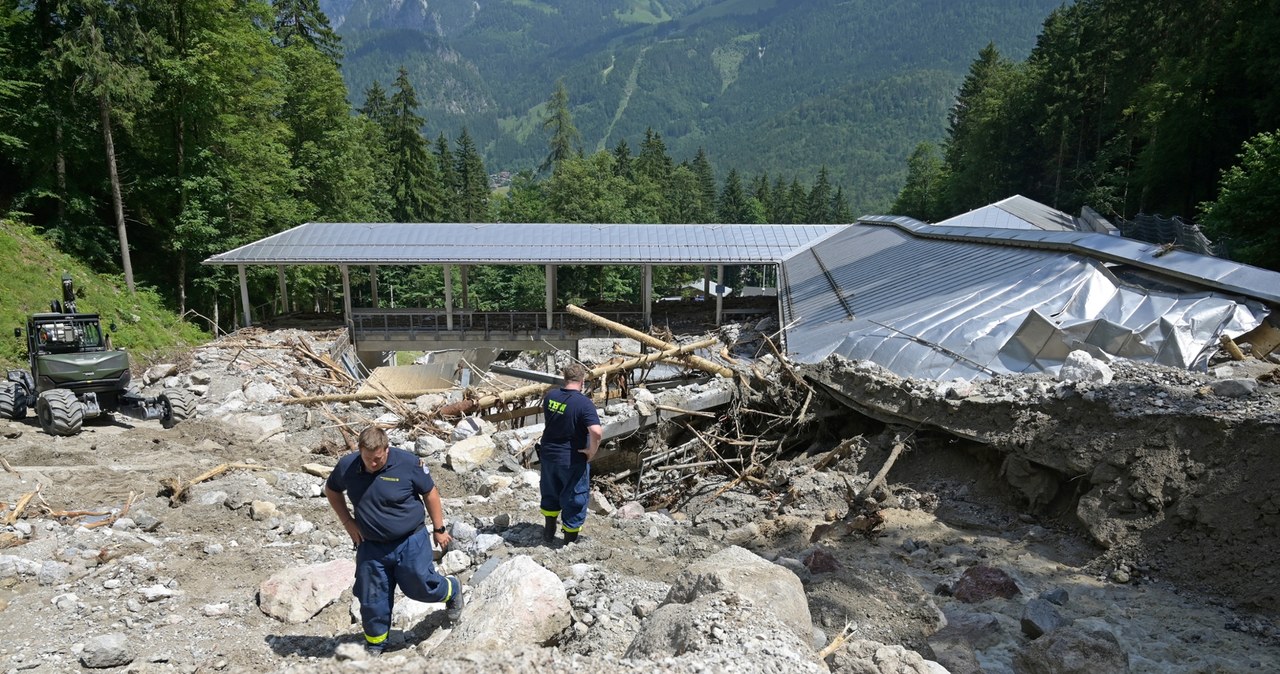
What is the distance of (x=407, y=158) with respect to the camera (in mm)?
45875

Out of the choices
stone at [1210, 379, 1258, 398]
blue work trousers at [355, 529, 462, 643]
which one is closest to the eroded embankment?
stone at [1210, 379, 1258, 398]

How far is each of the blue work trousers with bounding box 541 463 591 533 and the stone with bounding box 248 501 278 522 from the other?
2966 mm

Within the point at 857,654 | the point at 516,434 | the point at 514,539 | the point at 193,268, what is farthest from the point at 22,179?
the point at 857,654

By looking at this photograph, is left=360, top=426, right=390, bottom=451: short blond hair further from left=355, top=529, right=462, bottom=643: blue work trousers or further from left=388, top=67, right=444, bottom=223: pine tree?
left=388, top=67, right=444, bottom=223: pine tree

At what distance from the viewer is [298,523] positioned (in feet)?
23.2

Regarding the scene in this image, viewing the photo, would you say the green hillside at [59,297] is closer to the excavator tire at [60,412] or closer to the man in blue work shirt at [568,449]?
the excavator tire at [60,412]

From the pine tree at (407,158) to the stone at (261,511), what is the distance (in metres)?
40.6

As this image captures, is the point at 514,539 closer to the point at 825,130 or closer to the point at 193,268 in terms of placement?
the point at 193,268

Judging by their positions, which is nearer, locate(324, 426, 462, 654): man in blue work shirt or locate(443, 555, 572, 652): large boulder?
locate(443, 555, 572, 652): large boulder

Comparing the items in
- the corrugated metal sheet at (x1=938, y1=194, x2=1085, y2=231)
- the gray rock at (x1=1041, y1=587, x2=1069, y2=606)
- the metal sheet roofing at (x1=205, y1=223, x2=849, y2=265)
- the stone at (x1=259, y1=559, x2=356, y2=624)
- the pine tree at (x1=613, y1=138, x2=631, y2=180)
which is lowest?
the stone at (x1=259, y1=559, x2=356, y2=624)

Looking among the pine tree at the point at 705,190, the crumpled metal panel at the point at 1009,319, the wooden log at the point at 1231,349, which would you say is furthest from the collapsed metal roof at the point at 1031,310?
the pine tree at the point at 705,190

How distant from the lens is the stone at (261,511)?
7137 millimetres

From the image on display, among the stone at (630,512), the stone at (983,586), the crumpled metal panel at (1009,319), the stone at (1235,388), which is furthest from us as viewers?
the crumpled metal panel at (1009,319)

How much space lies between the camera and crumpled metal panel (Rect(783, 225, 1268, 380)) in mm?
8203
